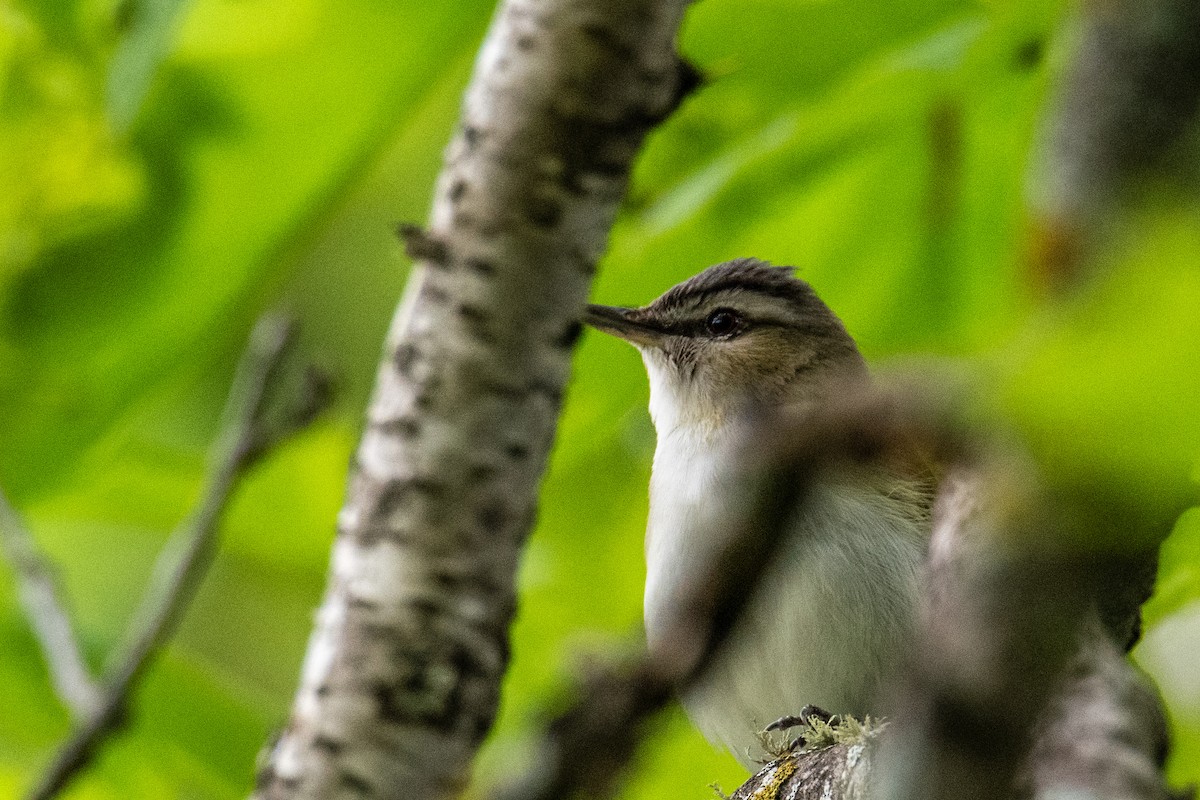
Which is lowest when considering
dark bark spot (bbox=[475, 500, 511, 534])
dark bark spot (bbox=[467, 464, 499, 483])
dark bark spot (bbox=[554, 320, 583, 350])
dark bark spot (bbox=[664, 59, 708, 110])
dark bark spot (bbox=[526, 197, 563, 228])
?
dark bark spot (bbox=[475, 500, 511, 534])

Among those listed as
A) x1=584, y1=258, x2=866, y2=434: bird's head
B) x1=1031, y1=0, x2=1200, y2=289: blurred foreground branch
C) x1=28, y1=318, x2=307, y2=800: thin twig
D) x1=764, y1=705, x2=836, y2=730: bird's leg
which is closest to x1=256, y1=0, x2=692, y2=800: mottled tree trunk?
x1=584, y1=258, x2=866, y2=434: bird's head

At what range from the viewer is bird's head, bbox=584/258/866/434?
3121mm

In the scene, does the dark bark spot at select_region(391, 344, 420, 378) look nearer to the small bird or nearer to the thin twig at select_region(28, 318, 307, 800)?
the small bird

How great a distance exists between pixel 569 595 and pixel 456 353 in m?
1.24

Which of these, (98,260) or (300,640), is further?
(300,640)

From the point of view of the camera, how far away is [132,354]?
10.9 feet

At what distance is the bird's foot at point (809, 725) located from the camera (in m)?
2.15

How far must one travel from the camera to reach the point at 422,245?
2.69 meters

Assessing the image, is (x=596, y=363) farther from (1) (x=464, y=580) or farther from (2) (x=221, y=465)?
(2) (x=221, y=465)

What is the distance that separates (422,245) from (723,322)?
950 millimetres

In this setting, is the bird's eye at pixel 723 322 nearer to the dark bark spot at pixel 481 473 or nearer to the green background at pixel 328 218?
the green background at pixel 328 218

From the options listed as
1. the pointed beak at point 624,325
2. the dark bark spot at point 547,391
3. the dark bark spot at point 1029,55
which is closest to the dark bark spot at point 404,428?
the dark bark spot at point 547,391

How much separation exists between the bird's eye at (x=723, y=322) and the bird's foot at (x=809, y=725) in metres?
1.11

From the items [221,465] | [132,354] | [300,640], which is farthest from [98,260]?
[300,640]
